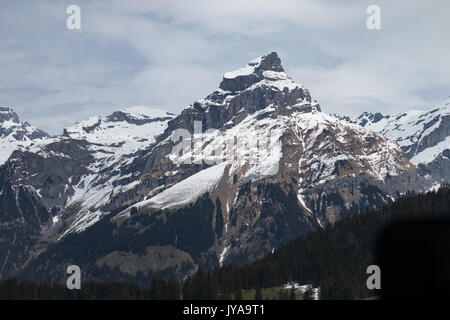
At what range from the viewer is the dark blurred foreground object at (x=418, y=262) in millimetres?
4441

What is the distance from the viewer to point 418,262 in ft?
14.8

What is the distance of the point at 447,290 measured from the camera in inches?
175

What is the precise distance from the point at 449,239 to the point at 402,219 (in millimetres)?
528

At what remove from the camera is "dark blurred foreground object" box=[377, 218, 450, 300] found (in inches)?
175
